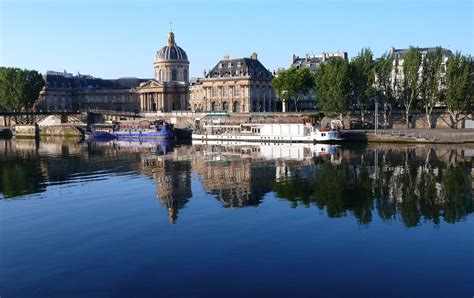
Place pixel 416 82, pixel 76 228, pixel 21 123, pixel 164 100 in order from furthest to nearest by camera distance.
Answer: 1. pixel 164 100
2. pixel 21 123
3. pixel 416 82
4. pixel 76 228

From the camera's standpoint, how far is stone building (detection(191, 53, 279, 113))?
4857 inches

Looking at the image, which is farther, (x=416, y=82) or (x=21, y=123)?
(x=21, y=123)

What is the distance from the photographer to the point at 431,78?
293 feet

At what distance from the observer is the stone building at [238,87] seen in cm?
12338

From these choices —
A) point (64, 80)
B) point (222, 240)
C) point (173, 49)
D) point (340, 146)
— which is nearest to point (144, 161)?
point (340, 146)

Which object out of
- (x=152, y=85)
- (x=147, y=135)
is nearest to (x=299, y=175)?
(x=147, y=135)

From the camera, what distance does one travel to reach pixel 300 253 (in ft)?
82.7

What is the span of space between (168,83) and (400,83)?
244 ft

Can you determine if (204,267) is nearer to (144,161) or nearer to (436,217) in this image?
(436,217)

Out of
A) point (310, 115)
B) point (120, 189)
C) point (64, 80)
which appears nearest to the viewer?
point (120, 189)

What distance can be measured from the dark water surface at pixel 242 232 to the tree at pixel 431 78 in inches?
1435

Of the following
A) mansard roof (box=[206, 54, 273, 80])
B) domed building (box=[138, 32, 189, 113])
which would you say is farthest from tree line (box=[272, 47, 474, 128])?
domed building (box=[138, 32, 189, 113])

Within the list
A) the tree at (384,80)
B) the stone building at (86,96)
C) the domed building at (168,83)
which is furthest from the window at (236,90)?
the stone building at (86,96)

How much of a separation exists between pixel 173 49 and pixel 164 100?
1701 cm
